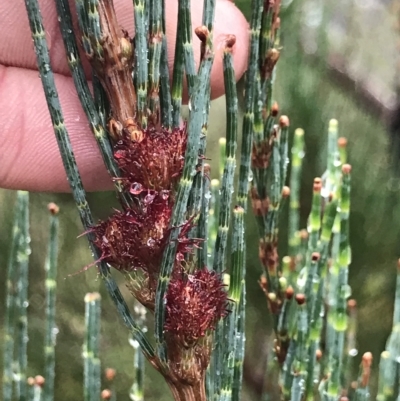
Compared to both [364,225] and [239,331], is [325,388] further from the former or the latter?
[364,225]

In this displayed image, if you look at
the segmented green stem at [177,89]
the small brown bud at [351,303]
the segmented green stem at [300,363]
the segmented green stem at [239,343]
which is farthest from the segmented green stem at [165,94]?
the small brown bud at [351,303]

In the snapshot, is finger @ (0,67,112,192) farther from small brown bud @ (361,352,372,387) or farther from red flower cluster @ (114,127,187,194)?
small brown bud @ (361,352,372,387)

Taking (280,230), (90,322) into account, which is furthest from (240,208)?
(280,230)

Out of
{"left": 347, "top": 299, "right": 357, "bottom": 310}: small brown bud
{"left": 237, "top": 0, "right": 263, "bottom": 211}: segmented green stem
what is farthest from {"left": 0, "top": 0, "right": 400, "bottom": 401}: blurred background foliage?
{"left": 237, "top": 0, "right": 263, "bottom": 211}: segmented green stem

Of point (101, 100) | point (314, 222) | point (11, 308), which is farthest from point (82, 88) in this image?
point (11, 308)

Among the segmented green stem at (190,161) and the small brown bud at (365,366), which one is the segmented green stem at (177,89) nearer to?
the segmented green stem at (190,161)
